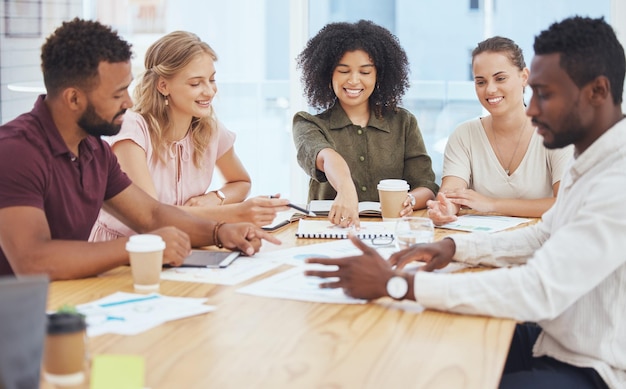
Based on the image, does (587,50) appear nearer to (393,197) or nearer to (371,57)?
(393,197)

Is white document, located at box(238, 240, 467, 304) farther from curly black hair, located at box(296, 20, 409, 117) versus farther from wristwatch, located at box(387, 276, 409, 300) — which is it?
curly black hair, located at box(296, 20, 409, 117)

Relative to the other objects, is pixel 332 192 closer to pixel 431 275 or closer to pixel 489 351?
pixel 431 275

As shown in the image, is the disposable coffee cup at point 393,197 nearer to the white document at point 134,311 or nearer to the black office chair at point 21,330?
the white document at point 134,311

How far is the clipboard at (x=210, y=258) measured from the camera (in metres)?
2.14

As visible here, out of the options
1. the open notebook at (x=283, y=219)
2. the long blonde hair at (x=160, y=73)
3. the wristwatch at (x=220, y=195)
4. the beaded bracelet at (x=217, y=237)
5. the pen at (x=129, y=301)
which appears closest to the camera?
the pen at (x=129, y=301)

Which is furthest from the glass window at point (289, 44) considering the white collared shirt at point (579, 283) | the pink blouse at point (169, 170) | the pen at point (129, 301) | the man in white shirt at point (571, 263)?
the pen at point (129, 301)

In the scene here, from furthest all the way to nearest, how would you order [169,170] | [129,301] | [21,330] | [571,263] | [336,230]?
[169,170]
[336,230]
[129,301]
[571,263]
[21,330]

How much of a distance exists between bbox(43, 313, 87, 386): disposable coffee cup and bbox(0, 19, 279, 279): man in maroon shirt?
69 centimetres

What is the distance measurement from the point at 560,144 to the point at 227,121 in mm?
3817

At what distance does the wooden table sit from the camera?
4.57 feet

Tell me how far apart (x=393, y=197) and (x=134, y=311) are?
49.4 inches

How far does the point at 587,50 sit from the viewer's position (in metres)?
1.83

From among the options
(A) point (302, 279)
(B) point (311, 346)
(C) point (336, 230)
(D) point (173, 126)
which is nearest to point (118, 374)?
(B) point (311, 346)

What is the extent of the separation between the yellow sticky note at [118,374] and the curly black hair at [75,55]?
1.07 meters
